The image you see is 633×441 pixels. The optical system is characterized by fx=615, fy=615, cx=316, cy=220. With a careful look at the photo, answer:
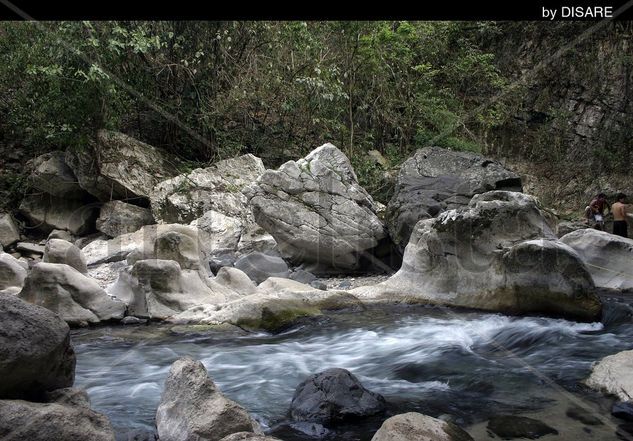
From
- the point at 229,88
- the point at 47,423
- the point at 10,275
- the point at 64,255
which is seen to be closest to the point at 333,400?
the point at 47,423

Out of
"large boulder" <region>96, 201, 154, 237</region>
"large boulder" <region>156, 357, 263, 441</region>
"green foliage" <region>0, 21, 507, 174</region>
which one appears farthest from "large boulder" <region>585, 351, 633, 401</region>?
"large boulder" <region>96, 201, 154, 237</region>

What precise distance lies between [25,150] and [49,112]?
8.77ft

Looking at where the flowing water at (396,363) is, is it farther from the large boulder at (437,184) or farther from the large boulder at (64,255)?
the large boulder at (437,184)

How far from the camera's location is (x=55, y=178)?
14.0m

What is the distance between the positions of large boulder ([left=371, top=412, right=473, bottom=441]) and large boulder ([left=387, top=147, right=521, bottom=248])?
6.76 meters

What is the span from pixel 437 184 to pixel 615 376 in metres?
6.57

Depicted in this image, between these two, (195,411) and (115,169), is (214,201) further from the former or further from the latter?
(195,411)

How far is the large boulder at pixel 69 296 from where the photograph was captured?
23.9 ft

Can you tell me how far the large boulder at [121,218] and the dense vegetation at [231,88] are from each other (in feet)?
5.43

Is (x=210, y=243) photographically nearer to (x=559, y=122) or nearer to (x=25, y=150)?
(x=25, y=150)

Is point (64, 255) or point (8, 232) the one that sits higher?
point (8, 232)

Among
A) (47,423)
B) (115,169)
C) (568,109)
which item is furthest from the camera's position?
(568,109)

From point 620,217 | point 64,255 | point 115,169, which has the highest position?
point 115,169

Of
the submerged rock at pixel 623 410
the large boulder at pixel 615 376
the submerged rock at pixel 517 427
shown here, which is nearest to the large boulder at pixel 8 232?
the submerged rock at pixel 517 427
